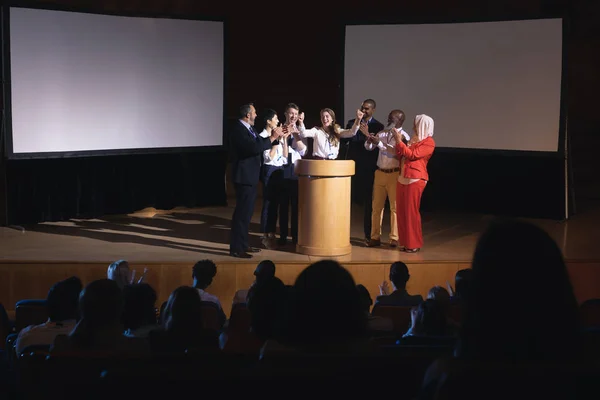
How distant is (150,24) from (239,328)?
5.93 metres

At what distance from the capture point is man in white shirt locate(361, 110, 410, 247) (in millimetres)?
6656

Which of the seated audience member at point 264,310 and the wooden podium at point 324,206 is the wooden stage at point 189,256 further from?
the seated audience member at point 264,310

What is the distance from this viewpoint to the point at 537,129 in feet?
27.0

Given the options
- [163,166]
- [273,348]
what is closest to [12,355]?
[273,348]

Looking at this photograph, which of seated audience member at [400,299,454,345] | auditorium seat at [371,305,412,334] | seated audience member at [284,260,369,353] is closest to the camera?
seated audience member at [284,260,369,353]

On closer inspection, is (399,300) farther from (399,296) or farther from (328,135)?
(328,135)

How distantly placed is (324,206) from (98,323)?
11.9 ft

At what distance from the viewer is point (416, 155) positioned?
20.7 ft

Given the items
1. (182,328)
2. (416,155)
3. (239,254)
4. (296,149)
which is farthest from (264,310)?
(296,149)

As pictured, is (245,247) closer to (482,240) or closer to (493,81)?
(493,81)

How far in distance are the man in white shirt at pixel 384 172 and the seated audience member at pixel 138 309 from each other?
11.7ft

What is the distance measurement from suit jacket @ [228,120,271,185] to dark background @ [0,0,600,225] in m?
2.53

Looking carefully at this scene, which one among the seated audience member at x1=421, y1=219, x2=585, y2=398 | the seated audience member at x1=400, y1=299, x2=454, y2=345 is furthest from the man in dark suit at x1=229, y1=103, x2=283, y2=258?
the seated audience member at x1=421, y1=219, x2=585, y2=398

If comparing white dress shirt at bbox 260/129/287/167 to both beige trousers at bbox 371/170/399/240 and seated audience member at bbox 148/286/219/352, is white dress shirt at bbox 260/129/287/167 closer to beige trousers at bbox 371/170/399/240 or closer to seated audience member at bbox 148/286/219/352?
beige trousers at bbox 371/170/399/240
